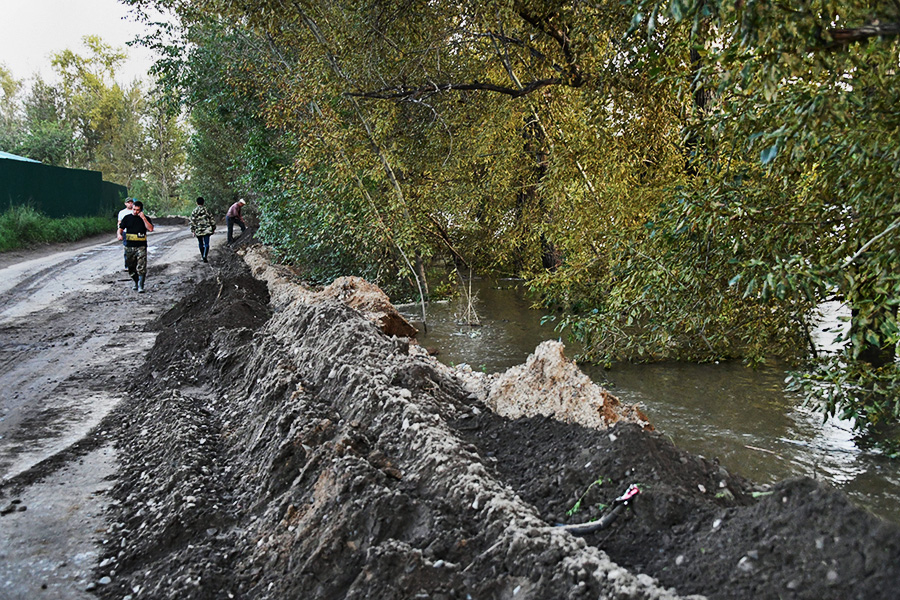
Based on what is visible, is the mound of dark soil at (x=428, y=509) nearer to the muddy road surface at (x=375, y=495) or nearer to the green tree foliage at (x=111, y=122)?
the muddy road surface at (x=375, y=495)

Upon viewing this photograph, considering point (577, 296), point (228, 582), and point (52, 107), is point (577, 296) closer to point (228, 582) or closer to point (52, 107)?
point (228, 582)

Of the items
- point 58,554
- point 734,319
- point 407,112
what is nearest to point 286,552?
point 58,554

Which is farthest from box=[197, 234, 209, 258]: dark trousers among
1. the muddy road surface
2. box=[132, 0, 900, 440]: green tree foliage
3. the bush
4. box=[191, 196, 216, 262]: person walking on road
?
the muddy road surface

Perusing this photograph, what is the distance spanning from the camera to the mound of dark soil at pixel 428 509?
2.55 meters

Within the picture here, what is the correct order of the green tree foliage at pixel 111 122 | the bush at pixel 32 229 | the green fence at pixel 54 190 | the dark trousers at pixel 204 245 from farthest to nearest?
1. the green tree foliage at pixel 111 122
2. the green fence at pixel 54 190
3. the bush at pixel 32 229
4. the dark trousers at pixel 204 245

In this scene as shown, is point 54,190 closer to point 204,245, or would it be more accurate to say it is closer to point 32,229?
point 32,229

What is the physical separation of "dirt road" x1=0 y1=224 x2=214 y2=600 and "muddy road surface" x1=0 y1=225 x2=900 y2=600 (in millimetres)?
24

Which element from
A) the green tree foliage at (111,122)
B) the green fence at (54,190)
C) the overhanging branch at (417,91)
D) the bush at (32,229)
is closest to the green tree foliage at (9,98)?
the green tree foliage at (111,122)

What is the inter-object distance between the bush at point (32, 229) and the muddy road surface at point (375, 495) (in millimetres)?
15284

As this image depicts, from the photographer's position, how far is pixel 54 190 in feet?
89.7

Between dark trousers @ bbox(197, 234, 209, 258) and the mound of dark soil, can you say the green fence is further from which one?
the mound of dark soil

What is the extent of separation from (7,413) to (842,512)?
631 centimetres

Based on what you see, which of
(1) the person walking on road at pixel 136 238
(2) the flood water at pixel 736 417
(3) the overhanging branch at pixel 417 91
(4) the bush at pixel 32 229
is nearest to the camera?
(2) the flood water at pixel 736 417

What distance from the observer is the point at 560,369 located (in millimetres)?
4809
